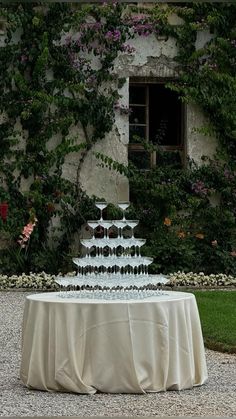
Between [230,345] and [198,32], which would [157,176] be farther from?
[230,345]

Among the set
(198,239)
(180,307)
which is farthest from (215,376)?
(198,239)

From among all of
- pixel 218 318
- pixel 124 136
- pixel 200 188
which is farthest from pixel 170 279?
pixel 218 318

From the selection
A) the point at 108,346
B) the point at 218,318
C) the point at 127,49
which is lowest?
the point at 218,318

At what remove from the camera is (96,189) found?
12.8 meters

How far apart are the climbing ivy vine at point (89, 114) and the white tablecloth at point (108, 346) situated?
23.3 ft

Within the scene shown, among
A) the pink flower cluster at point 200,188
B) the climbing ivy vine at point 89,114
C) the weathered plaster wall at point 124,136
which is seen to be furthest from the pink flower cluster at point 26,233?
the pink flower cluster at point 200,188

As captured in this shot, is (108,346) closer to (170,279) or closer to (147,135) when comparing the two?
(170,279)

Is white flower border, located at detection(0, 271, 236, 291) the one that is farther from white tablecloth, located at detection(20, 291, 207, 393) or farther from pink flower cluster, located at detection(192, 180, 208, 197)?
white tablecloth, located at detection(20, 291, 207, 393)

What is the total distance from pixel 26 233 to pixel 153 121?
112 inches

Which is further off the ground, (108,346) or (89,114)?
(89,114)

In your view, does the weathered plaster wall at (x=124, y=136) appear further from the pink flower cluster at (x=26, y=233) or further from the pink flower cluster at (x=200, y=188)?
the pink flower cluster at (x=26, y=233)

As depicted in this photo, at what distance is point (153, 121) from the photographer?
519 inches

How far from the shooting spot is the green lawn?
7.00 metres

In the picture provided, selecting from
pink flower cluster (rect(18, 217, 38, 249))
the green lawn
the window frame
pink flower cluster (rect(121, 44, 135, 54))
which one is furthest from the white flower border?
pink flower cluster (rect(121, 44, 135, 54))
